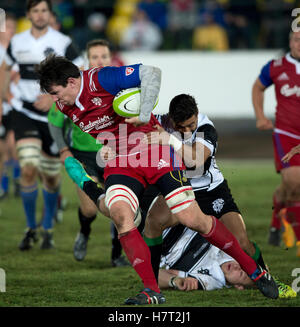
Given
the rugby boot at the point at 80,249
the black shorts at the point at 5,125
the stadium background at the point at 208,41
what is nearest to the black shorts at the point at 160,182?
the rugby boot at the point at 80,249

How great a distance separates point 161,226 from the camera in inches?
250

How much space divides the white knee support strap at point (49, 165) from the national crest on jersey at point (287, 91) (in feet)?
7.83

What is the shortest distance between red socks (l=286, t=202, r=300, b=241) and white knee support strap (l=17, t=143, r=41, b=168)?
2.66 m

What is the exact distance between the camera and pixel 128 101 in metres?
6.00

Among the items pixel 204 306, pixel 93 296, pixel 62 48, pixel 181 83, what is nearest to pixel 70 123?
pixel 62 48

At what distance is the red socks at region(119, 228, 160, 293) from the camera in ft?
18.9

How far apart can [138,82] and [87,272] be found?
83.5 inches

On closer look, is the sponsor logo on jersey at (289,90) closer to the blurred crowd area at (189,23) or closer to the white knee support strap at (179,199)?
the white knee support strap at (179,199)

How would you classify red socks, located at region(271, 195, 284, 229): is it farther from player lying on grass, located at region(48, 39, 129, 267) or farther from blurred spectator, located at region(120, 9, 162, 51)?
blurred spectator, located at region(120, 9, 162, 51)

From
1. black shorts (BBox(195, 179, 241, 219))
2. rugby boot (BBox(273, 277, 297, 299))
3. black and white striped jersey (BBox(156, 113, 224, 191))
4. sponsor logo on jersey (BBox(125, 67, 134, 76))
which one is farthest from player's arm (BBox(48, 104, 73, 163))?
rugby boot (BBox(273, 277, 297, 299))

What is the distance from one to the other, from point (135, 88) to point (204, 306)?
65.7 inches

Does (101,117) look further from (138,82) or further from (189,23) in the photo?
(189,23)
